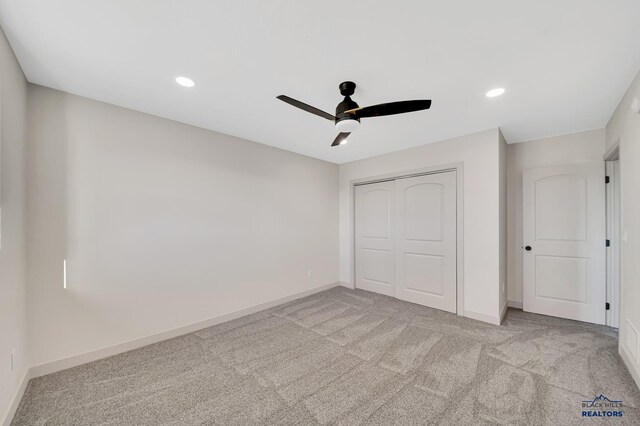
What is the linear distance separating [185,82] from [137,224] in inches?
59.4

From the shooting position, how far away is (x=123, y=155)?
2.48 meters

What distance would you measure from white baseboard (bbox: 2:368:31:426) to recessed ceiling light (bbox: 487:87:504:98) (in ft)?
13.8

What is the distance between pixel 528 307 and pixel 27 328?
17.8ft

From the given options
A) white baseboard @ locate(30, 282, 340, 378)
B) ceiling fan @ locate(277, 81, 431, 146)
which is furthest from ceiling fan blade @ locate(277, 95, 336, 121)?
white baseboard @ locate(30, 282, 340, 378)

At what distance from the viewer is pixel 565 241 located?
320 cm

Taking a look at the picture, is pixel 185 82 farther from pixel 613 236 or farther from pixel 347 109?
pixel 613 236

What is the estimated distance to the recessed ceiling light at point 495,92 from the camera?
6.98 ft

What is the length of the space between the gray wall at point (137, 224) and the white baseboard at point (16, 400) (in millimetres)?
116

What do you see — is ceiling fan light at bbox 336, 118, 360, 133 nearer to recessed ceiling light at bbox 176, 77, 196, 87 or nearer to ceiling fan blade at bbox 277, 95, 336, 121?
ceiling fan blade at bbox 277, 95, 336, 121

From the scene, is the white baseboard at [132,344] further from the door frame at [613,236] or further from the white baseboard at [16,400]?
the door frame at [613,236]

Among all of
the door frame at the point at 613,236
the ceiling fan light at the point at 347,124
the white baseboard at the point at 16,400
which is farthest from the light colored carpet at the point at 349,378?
the ceiling fan light at the point at 347,124

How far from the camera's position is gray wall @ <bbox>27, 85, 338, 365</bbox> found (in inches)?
83.7

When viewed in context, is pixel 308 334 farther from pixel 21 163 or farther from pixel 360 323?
pixel 21 163

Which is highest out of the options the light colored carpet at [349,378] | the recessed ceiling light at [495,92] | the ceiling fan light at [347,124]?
the recessed ceiling light at [495,92]
